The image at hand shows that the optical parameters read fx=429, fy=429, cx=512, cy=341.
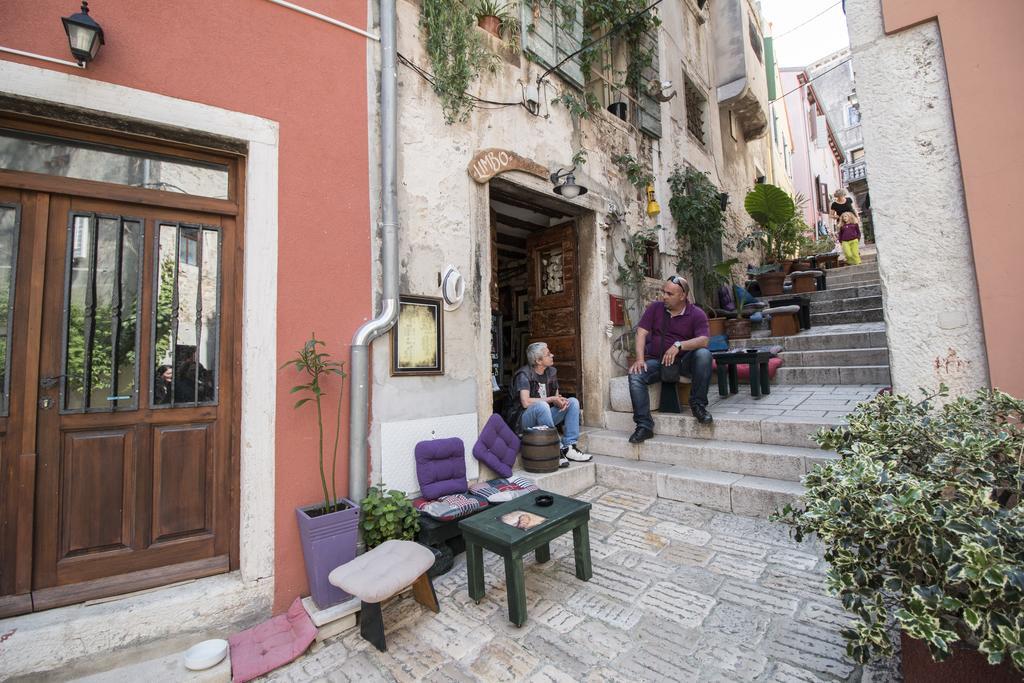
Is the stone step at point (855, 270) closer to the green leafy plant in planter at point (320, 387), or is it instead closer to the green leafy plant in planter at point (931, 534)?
the green leafy plant in planter at point (931, 534)

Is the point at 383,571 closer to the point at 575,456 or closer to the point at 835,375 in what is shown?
the point at 575,456

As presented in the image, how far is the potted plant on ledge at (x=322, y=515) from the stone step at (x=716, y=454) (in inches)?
117

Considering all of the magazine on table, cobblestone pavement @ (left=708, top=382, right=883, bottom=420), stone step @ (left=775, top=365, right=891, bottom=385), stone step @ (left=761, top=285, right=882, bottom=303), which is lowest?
the magazine on table

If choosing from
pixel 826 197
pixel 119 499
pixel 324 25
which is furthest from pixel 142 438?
pixel 826 197

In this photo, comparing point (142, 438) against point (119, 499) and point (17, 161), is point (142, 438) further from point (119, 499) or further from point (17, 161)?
point (17, 161)

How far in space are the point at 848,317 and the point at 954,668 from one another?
710cm

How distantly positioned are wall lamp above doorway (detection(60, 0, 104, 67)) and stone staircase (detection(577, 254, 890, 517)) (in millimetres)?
4916

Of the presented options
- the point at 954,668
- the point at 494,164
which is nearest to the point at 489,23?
the point at 494,164

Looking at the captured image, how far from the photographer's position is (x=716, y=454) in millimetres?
4145

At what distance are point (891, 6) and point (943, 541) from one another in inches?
125

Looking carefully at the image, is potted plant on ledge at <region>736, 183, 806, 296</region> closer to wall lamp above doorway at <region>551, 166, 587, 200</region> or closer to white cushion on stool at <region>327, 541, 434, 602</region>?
wall lamp above doorway at <region>551, 166, 587, 200</region>

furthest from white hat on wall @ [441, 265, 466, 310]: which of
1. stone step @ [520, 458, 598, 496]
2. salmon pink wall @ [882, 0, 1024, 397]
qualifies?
salmon pink wall @ [882, 0, 1024, 397]

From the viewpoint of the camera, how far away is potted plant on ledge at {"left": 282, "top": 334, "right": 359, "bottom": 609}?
8.91 ft

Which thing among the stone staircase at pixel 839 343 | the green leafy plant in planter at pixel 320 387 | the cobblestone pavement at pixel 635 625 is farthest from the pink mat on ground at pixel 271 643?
the stone staircase at pixel 839 343
